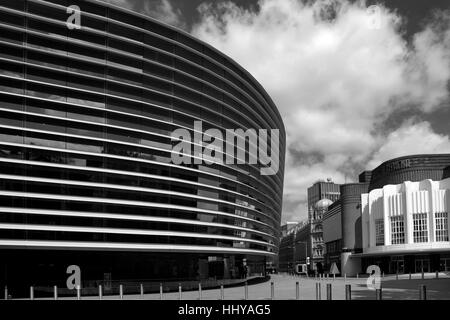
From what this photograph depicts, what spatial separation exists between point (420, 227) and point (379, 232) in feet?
25.4

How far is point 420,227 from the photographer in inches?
2776

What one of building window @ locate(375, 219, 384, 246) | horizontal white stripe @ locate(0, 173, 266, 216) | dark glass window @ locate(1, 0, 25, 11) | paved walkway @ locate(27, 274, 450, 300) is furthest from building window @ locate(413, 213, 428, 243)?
dark glass window @ locate(1, 0, 25, 11)

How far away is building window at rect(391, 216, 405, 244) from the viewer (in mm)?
72562

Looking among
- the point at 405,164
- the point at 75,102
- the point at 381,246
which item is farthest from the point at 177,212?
the point at 405,164

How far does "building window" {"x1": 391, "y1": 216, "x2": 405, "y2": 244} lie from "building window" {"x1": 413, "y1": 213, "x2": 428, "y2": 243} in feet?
6.30

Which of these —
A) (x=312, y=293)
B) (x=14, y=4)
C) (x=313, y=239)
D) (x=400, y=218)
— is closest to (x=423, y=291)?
(x=312, y=293)

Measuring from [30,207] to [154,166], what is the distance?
10.2m

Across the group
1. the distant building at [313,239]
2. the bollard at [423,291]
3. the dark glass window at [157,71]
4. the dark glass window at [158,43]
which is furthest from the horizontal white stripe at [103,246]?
the distant building at [313,239]

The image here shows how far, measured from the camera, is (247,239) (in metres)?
50.8

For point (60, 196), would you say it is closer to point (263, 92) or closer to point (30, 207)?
point (30, 207)

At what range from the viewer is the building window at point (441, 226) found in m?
68.6

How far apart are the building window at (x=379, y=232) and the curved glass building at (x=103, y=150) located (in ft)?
120

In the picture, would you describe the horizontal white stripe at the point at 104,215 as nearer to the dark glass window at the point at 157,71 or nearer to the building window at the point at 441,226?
the dark glass window at the point at 157,71

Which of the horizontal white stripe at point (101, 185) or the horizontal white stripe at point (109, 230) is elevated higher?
the horizontal white stripe at point (101, 185)
